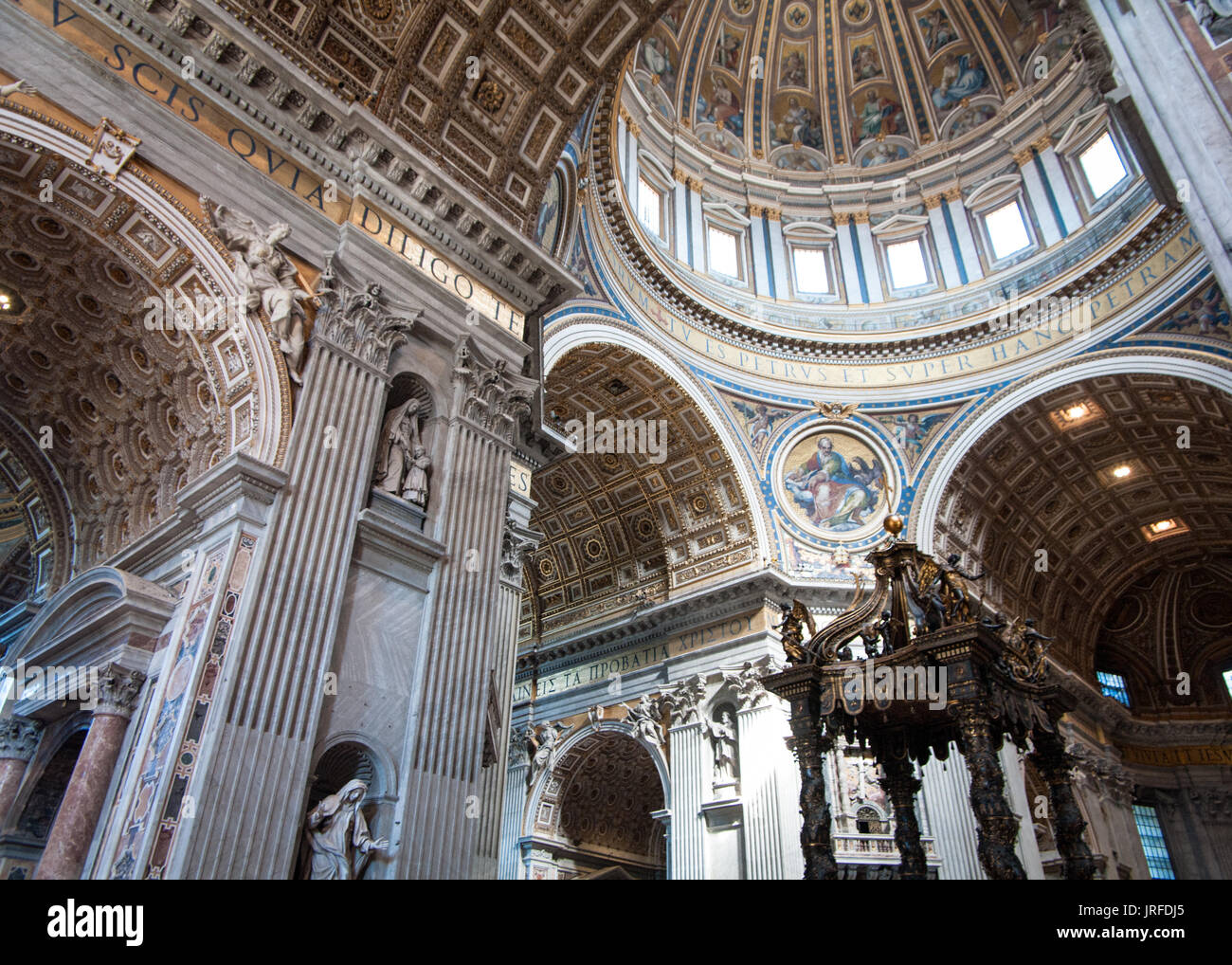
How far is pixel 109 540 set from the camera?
29.3 ft

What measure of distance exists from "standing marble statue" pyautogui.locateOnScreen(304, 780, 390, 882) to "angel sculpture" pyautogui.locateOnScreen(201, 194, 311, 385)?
11.7 feet

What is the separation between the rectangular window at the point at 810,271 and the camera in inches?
806

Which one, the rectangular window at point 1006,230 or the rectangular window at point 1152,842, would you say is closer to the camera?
the rectangular window at point 1006,230

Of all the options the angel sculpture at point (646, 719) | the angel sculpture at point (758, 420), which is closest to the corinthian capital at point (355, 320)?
the angel sculpture at point (646, 719)

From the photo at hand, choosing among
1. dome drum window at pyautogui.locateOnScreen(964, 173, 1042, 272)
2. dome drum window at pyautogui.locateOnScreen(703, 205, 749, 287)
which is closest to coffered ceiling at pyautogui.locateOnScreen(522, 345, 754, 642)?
dome drum window at pyautogui.locateOnScreen(703, 205, 749, 287)

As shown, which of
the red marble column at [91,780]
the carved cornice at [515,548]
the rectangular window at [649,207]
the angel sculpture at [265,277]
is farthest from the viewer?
the rectangular window at [649,207]

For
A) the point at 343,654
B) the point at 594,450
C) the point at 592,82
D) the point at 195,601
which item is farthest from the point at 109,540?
the point at 594,450

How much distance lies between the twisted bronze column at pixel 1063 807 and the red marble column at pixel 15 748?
10037mm

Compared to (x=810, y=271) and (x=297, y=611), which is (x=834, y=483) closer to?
(x=810, y=271)

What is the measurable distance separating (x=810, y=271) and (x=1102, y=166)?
6.36 m

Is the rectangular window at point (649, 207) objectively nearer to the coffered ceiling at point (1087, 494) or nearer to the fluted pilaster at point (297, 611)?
the coffered ceiling at point (1087, 494)

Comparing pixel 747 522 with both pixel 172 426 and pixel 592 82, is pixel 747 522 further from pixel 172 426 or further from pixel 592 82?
pixel 172 426

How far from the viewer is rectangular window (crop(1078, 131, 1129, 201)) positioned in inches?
684

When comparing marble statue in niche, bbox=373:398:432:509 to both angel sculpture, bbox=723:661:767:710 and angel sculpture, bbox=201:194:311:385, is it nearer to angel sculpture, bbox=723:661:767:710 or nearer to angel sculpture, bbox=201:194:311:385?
angel sculpture, bbox=201:194:311:385
